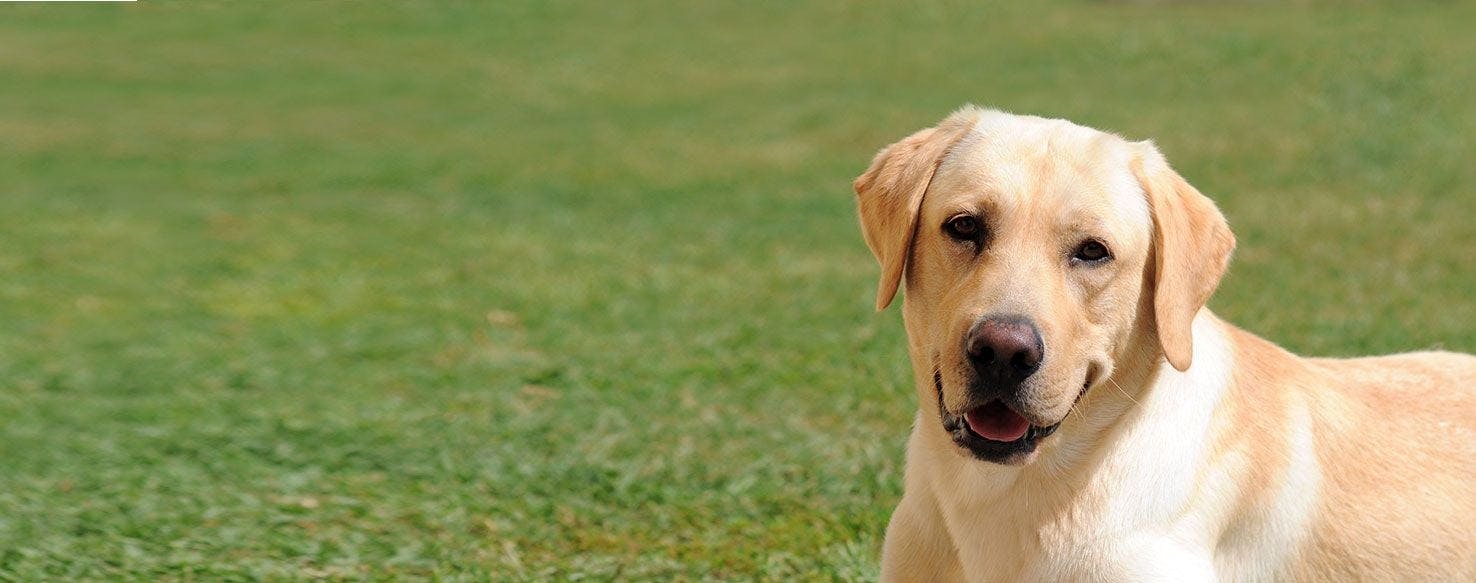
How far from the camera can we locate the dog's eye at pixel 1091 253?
4.09 meters

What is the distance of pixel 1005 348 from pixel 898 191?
710mm

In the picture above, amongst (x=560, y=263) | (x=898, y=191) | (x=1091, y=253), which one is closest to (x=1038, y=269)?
(x=1091, y=253)

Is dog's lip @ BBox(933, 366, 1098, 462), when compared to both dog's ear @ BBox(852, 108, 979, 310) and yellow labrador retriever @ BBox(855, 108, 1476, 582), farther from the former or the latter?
dog's ear @ BBox(852, 108, 979, 310)

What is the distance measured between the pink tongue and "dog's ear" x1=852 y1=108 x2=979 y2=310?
0.42 metres

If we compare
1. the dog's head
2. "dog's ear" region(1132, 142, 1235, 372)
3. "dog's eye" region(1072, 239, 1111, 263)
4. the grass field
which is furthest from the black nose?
the grass field

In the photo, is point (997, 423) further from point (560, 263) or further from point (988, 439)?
point (560, 263)

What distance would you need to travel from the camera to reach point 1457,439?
4617mm

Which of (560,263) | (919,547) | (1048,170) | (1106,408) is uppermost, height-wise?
(1048,170)

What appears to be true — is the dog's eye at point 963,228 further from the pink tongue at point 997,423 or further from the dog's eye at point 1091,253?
the pink tongue at point 997,423

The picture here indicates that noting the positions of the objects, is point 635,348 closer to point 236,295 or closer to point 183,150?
point 236,295

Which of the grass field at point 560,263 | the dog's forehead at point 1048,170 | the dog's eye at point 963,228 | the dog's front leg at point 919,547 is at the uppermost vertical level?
the dog's forehead at point 1048,170

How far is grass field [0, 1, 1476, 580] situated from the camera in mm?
6344

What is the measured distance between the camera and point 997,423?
4074 millimetres

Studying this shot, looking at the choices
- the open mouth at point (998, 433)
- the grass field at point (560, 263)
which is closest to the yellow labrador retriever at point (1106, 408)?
the open mouth at point (998, 433)
